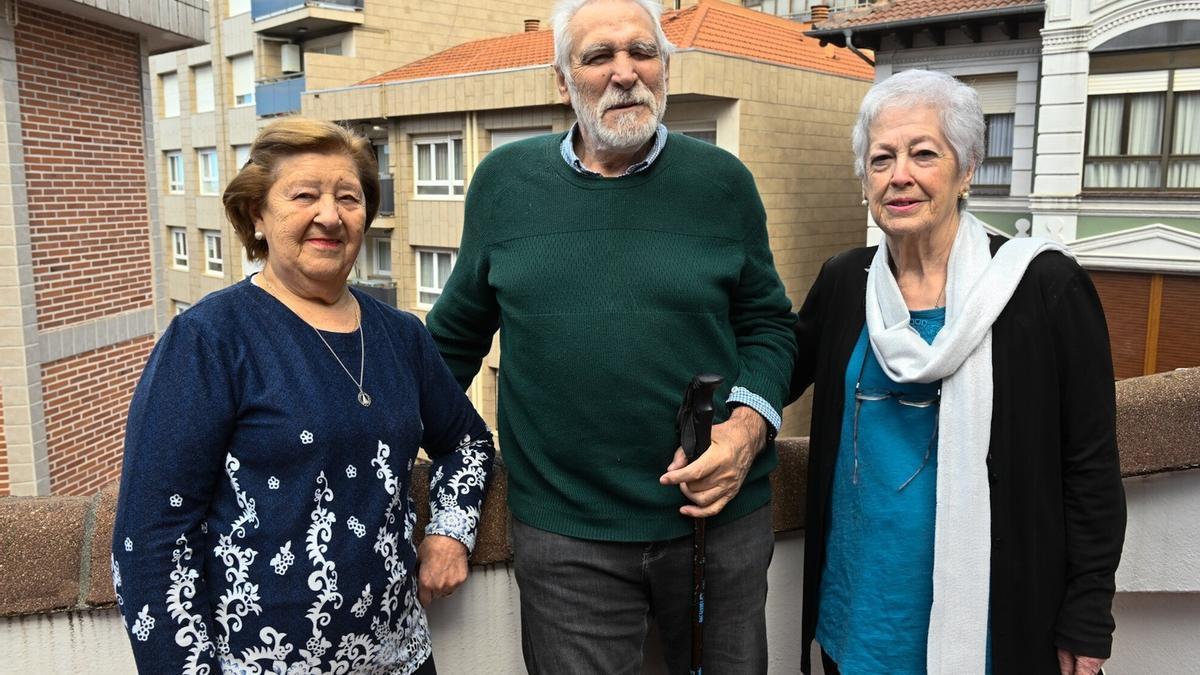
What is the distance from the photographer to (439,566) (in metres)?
1.89

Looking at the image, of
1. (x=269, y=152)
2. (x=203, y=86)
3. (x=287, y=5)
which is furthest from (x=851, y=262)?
(x=203, y=86)

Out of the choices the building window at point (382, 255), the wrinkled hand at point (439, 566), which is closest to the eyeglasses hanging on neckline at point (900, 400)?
the wrinkled hand at point (439, 566)

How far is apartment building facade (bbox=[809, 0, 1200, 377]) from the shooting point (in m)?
12.8

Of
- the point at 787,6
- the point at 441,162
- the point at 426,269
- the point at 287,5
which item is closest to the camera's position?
the point at 441,162

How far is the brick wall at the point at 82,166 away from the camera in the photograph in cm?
946

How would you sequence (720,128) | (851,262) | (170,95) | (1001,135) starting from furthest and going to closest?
1. (170,95)
2. (720,128)
3. (1001,135)
4. (851,262)

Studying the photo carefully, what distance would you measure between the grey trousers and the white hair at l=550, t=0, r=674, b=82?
1.10 meters

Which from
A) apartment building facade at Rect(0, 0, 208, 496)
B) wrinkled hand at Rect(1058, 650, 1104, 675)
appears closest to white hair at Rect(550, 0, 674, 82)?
wrinkled hand at Rect(1058, 650, 1104, 675)

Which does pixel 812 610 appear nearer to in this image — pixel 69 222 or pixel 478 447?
pixel 478 447

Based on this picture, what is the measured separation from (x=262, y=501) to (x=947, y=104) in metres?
1.63

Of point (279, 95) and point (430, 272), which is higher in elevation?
point (279, 95)

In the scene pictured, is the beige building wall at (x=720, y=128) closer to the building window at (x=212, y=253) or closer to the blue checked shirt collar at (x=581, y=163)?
the building window at (x=212, y=253)

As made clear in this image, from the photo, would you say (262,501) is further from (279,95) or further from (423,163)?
(279,95)

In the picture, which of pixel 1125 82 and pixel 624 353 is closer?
pixel 624 353
